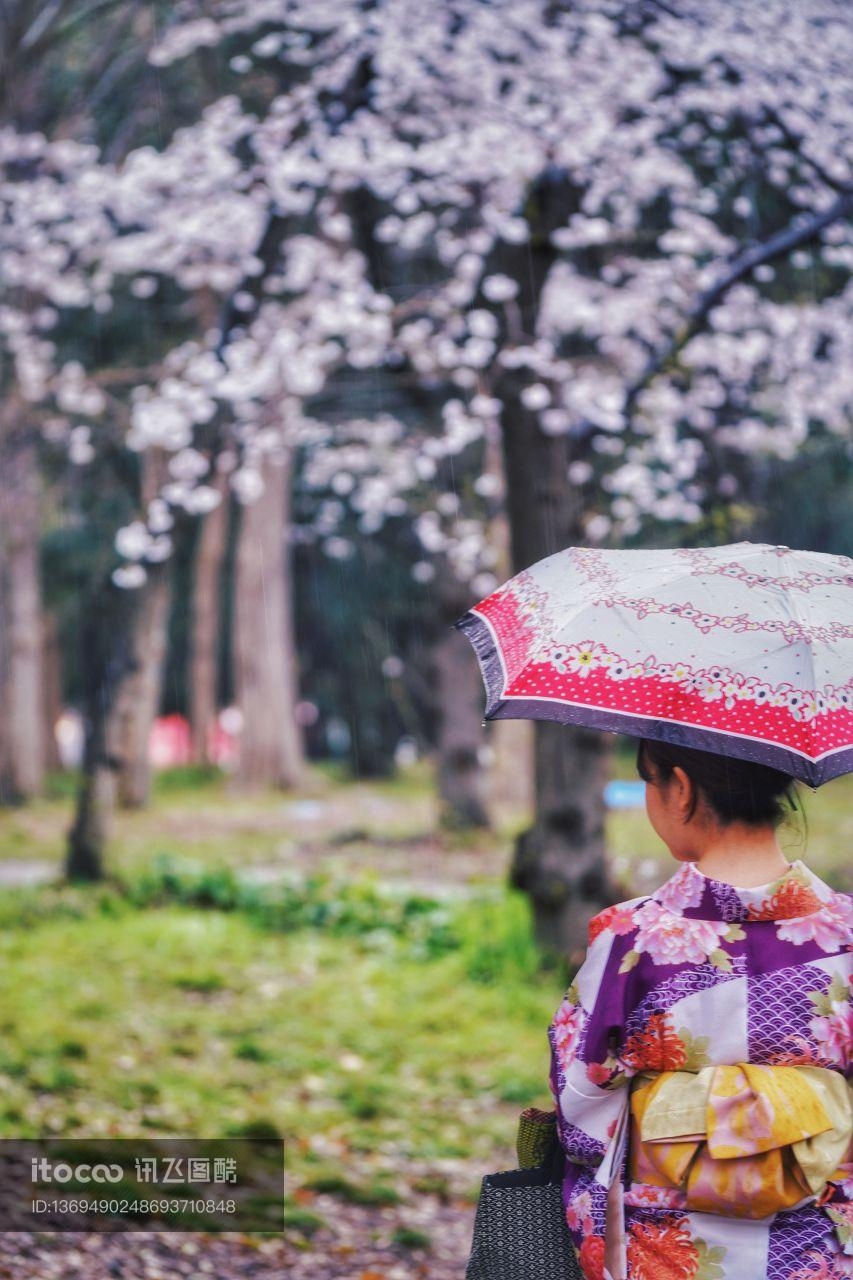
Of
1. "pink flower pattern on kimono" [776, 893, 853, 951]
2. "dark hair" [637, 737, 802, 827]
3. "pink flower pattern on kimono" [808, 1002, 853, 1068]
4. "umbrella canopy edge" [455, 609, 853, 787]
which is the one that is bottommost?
"pink flower pattern on kimono" [808, 1002, 853, 1068]

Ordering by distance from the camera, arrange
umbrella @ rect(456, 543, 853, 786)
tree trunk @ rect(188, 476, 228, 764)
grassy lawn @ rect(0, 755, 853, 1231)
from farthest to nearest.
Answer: tree trunk @ rect(188, 476, 228, 764), grassy lawn @ rect(0, 755, 853, 1231), umbrella @ rect(456, 543, 853, 786)

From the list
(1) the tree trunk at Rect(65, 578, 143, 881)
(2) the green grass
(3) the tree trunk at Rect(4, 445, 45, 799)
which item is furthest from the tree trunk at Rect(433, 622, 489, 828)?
(3) the tree trunk at Rect(4, 445, 45, 799)

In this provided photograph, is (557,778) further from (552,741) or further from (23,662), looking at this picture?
(23,662)

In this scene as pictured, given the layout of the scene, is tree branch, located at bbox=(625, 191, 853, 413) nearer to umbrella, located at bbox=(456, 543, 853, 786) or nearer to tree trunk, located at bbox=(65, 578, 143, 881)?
umbrella, located at bbox=(456, 543, 853, 786)

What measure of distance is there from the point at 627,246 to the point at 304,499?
12485 millimetres

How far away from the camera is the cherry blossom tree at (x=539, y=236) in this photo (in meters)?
6.32

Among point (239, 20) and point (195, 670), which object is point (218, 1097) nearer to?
point (239, 20)

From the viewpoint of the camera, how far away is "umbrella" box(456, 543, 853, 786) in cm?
206

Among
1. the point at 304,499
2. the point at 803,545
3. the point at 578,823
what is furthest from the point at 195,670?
the point at 578,823

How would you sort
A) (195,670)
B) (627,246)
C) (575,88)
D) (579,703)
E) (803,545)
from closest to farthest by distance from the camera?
(579,703) → (575,88) → (627,246) → (803,545) → (195,670)

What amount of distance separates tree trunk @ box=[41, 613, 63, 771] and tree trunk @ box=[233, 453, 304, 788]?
6.64 metres

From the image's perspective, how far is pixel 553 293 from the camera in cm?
827

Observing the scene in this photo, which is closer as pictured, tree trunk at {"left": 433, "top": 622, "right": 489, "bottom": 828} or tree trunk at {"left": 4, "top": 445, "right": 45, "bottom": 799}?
tree trunk at {"left": 433, "top": 622, "right": 489, "bottom": 828}

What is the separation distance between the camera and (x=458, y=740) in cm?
1249
